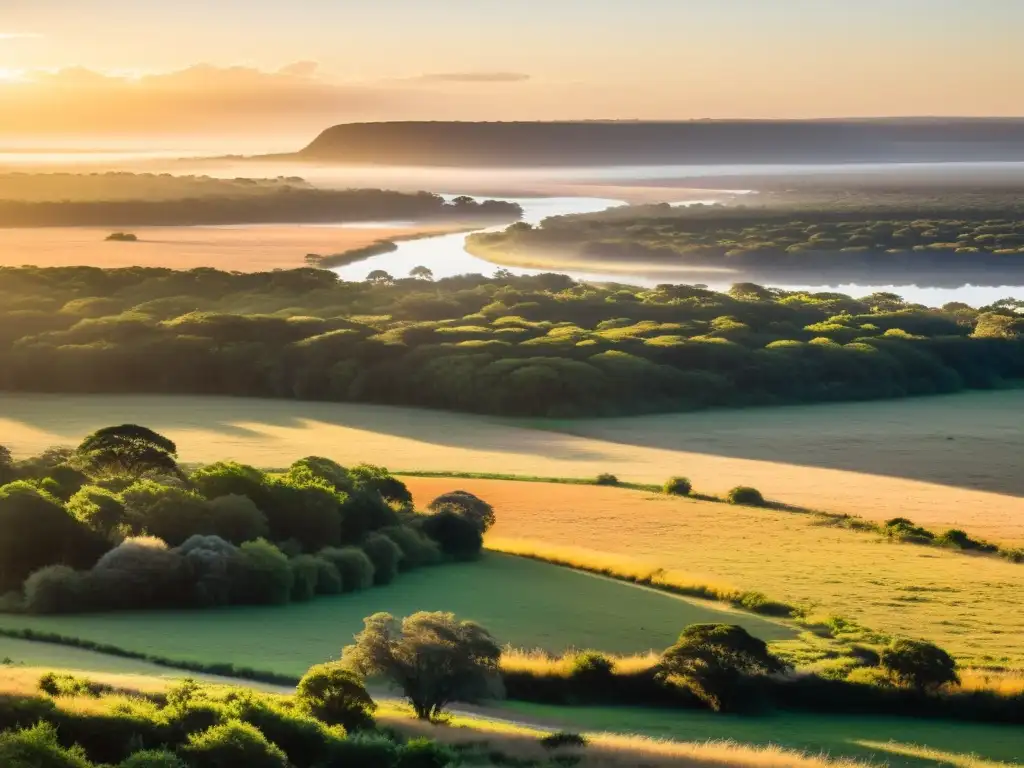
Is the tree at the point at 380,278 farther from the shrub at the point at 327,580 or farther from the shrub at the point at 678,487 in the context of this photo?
the shrub at the point at 327,580

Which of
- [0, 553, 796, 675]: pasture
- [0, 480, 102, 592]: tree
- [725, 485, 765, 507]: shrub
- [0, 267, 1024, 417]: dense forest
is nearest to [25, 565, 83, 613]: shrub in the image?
[0, 553, 796, 675]: pasture

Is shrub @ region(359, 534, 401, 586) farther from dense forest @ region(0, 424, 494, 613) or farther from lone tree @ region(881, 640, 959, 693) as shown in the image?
lone tree @ region(881, 640, 959, 693)

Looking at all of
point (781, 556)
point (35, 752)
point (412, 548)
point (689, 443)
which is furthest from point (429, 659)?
point (689, 443)

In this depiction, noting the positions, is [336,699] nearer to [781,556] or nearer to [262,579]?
[262,579]

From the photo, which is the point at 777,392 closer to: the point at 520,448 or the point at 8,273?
the point at 520,448

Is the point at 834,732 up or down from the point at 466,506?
up
